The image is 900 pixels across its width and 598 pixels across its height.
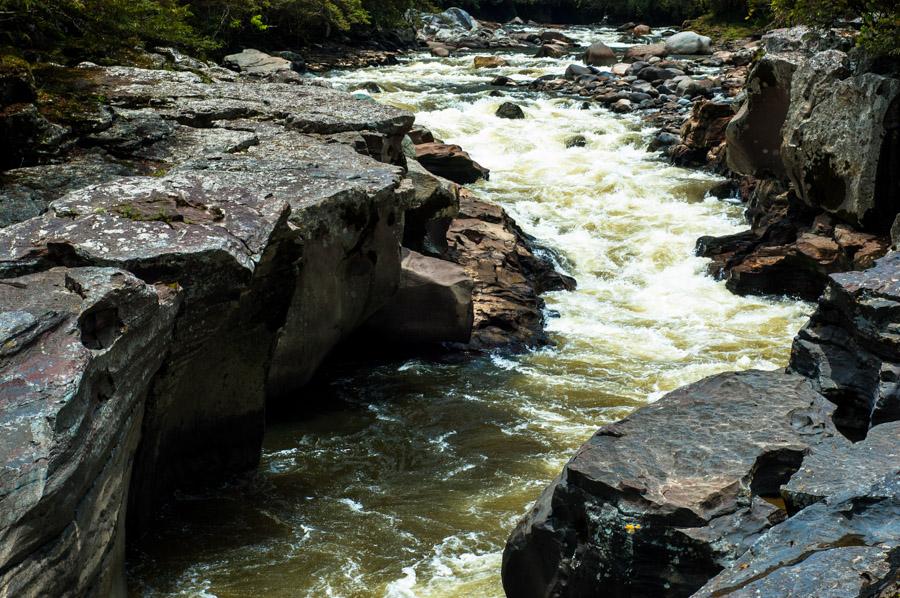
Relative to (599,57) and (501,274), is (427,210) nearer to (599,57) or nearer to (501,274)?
(501,274)

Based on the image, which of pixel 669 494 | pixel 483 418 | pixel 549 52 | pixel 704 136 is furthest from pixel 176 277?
pixel 549 52

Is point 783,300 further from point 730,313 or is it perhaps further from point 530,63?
point 530,63

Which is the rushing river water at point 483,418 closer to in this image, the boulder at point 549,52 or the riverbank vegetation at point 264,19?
the riverbank vegetation at point 264,19

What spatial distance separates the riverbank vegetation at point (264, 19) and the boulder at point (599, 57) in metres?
4.04

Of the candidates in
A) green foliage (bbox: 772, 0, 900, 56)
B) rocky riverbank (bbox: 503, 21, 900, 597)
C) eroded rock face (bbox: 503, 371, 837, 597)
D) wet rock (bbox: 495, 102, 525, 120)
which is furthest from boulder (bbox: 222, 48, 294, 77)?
eroded rock face (bbox: 503, 371, 837, 597)

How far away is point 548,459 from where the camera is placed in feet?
22.4

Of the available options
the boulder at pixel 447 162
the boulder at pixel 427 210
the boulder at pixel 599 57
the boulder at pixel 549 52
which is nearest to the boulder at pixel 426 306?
the boulder at pixel 427 210

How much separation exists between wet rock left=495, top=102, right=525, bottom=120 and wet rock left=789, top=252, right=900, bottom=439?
13744 millimetres

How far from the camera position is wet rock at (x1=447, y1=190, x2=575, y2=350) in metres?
9.53

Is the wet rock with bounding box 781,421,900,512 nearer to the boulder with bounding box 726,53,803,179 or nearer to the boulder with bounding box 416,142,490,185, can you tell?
the boulder with bounding box 726,53,803,179

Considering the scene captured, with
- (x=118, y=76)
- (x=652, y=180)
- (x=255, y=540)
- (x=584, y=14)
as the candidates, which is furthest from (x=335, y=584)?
(x=584, y=14)

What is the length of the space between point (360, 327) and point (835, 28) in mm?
6601

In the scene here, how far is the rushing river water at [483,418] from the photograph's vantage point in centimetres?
535

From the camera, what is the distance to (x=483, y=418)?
25.1 feet
